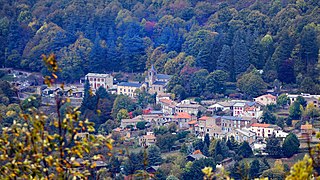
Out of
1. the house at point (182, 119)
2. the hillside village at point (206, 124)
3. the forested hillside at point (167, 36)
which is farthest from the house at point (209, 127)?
the forested hillside at point (167, 36)

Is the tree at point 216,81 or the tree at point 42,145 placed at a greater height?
the tree at point 42,145

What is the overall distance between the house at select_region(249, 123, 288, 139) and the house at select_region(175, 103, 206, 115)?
197 centimetres

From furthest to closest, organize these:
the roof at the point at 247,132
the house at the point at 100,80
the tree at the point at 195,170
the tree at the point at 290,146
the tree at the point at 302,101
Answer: the house at the point at 100,80, the tree at the point at 302,101, the roof at the point at 247,132, the tree at the point at 290,146, the tree at the point at 195,170

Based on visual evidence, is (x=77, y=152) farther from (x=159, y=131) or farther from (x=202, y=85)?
(x=202, y=85)

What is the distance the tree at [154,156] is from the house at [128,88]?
5.64 m

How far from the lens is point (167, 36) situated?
86.0 ft

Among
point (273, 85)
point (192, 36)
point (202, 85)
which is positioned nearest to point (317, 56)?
point (273, 85)

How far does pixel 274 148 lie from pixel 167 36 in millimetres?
10209

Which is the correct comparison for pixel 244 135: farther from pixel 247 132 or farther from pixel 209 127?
pixel 209 127

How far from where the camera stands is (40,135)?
379 centimetres

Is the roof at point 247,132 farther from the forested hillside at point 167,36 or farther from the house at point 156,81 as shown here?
the house at point 156,81

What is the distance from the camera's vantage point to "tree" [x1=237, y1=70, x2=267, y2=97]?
2091 cm

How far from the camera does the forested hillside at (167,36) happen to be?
22172 mm

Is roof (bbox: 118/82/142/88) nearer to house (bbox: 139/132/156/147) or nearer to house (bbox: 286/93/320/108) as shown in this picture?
house (bbox: 139/132/156/147)
